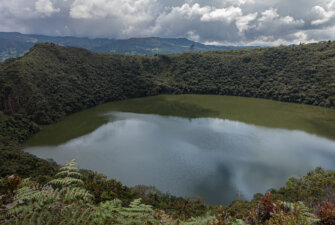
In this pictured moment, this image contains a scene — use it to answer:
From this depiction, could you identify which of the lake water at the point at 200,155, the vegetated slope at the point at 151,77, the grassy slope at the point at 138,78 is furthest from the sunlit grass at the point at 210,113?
the vegetated slope at the point at 151,77

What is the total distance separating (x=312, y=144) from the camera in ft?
78.0

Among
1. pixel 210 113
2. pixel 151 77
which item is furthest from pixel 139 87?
pixel 210 113

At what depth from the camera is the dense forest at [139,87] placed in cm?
1205

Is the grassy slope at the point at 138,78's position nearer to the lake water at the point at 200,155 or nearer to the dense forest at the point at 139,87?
the dense forest at the point at 139,87

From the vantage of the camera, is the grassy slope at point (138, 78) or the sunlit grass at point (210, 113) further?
the grassy slope at point (138, 78)

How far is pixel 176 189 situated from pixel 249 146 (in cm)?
1153

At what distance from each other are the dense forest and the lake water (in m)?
2.37

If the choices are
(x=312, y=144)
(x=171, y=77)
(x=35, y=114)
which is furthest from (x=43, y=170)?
(x=171, y=77)

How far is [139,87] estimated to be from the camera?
53.2 metres

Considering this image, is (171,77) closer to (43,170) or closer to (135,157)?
(135,157)

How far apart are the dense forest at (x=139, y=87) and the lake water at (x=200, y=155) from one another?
2365 mm

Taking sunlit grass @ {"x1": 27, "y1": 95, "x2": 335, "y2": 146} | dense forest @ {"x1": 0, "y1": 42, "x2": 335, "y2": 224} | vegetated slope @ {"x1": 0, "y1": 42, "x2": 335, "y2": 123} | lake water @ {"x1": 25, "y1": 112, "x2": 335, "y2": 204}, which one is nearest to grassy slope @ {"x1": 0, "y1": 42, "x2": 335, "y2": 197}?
vegetated slope @ {"x1": 0, "y1": 42, "x2": 335, "y2": 123}

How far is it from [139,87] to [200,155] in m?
35.5

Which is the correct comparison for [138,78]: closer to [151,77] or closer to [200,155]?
[151,77]
